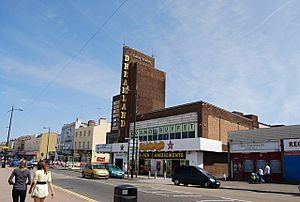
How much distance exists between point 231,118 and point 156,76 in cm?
1605

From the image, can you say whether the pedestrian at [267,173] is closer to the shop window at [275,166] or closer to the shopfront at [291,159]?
the shop window at [275,166]

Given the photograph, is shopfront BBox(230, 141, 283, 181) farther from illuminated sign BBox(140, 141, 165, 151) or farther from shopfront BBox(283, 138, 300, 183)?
illuminated sign BBox(140, 141, 165, 151)

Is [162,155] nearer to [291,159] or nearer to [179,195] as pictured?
[291,159]

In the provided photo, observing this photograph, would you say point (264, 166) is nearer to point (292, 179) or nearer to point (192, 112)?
point (292, 179)

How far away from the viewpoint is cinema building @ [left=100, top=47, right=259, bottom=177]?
37.4 meters

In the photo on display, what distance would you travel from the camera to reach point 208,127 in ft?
124

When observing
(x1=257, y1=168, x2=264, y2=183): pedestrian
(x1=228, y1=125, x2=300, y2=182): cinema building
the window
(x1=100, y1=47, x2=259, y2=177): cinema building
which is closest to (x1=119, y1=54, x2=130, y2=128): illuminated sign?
(x1=100, y1=47, x2=259, y2=177): cinema building

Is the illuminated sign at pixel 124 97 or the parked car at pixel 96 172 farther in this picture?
the illuminated sign at pixel 124 97

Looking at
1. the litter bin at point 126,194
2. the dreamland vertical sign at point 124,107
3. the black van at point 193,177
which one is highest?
the dreamland vertical sign at point 124,107

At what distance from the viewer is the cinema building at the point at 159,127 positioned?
Answer: 123 ft

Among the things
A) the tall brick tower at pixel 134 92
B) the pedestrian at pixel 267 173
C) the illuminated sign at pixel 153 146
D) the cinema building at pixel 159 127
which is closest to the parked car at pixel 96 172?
the cinema building at pixel 159 127

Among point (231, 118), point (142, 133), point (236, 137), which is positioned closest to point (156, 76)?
point (142, 133)

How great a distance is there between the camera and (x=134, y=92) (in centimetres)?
4781

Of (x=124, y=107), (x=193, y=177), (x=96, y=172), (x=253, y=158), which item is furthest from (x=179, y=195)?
(x=124, y=107)
